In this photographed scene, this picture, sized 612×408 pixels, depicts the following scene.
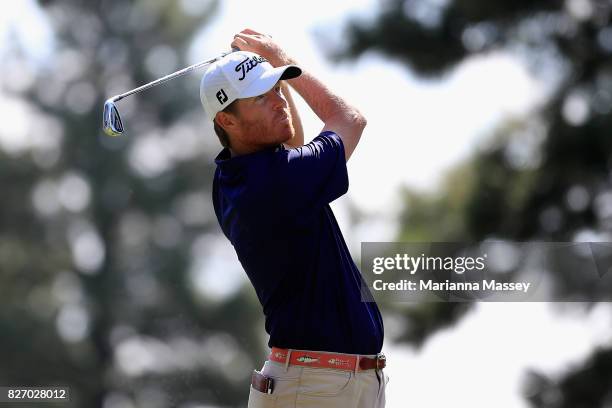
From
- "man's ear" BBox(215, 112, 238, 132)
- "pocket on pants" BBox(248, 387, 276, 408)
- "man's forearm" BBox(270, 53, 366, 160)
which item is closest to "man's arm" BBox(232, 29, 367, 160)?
"man's forearm" BBox(270, 53, 366, 160)

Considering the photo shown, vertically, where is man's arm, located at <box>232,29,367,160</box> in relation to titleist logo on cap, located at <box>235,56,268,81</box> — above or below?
below

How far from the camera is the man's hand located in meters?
3.27

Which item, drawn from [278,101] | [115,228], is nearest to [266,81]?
[278,101]

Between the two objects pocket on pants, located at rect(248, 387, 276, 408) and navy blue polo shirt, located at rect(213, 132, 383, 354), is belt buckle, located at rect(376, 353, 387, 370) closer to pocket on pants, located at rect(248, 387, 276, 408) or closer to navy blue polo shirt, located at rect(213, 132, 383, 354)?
navy blue polo shirt, located at rect(213, 132, 383, 354)

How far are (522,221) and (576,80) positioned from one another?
2.97 ft

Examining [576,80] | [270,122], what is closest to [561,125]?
[576,80]

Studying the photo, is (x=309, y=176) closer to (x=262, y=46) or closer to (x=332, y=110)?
(x=332, y=110)

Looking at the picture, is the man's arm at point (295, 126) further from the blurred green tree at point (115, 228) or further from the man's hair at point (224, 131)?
the blurred green tree at point (115, 228)

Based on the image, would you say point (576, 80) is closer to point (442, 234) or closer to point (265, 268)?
point (442, 234)

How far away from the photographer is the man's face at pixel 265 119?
306 centimetres

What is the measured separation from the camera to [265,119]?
3070 millimetres

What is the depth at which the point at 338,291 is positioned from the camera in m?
3.00

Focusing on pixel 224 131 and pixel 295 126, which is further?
pixel 295 126

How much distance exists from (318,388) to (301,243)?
371mm
